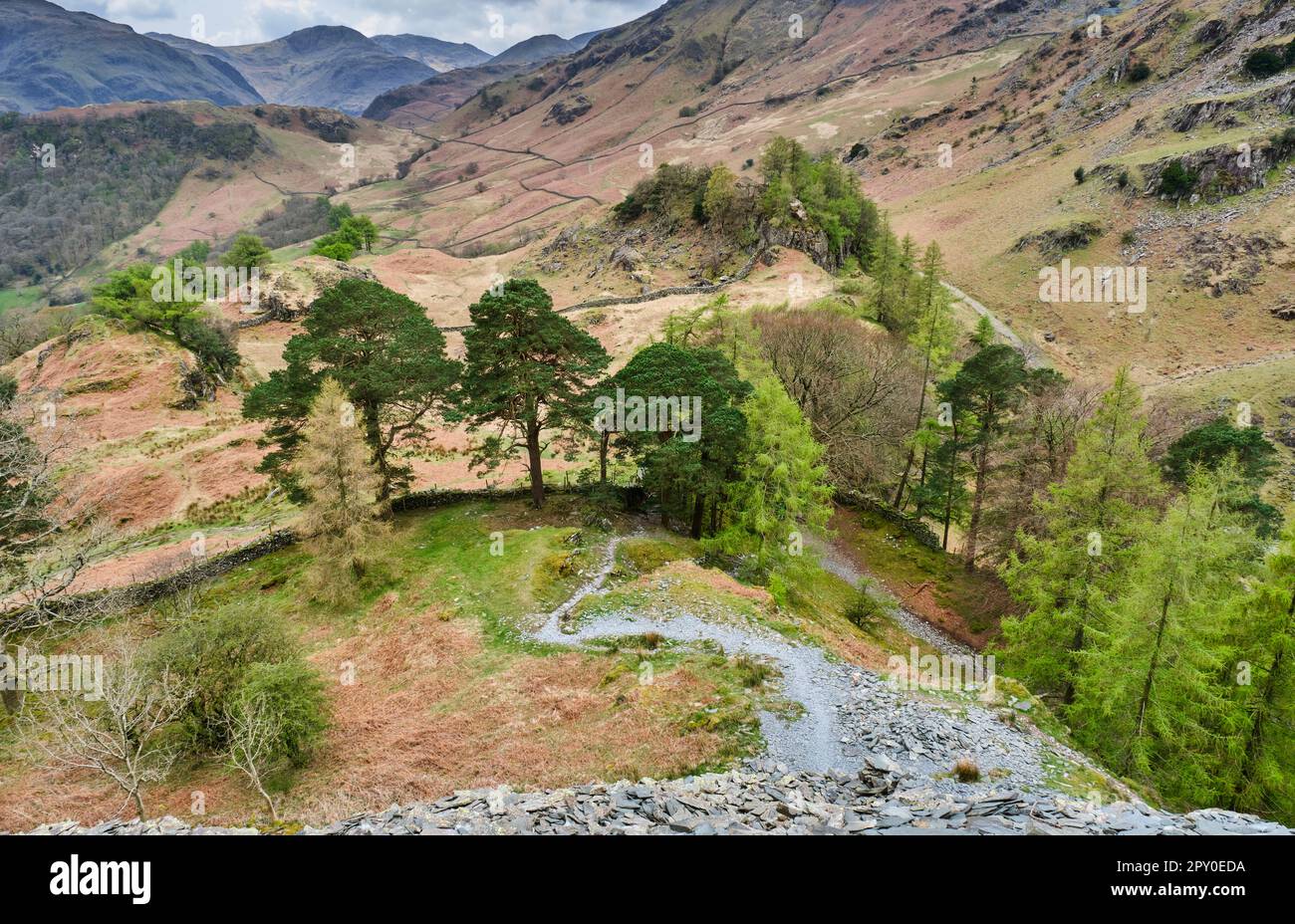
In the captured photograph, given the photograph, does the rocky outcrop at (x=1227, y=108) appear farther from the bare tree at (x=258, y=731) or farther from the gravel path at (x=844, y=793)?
the bare tree at (x=258, y=731)

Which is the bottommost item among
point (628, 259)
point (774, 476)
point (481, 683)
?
point (481, 683)

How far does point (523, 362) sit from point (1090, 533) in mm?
25250

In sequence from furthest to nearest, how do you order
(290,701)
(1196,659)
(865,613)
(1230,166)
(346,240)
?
1. (346,240)
2. (1230,166)
3. (865,613)
4. (290,701)
5. (1196,659)

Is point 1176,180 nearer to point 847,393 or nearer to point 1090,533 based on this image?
point 847,393

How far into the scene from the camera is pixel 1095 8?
171m

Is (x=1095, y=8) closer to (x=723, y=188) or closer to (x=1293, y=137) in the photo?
(x=1293, y=137)

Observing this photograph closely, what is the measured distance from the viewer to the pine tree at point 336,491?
26297mm

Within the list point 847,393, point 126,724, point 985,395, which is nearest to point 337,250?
point 847,393

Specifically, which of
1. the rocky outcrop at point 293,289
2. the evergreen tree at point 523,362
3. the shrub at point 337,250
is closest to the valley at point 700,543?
the evergreen tree at point 523,362

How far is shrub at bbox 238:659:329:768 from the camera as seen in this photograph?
16734 mm

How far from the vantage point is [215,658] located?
18078 millimetres

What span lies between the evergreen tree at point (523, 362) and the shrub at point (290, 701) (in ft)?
50.9
